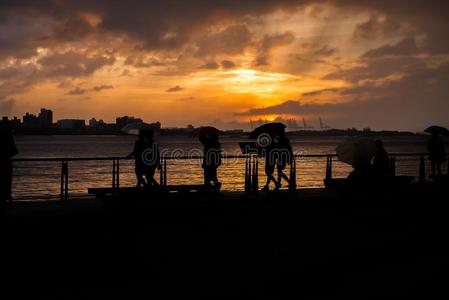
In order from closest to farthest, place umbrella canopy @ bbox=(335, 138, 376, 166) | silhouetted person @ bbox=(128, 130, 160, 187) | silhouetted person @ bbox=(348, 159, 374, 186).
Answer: silhouetted person @ bbox=(128, 130, 160, 187)
silhouetted person @ bbox=(348, 159, 374, 186)
umbrella canopy @ bbox=(335, 138, 376, 166)

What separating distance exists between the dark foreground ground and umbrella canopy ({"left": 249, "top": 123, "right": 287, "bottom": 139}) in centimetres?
237

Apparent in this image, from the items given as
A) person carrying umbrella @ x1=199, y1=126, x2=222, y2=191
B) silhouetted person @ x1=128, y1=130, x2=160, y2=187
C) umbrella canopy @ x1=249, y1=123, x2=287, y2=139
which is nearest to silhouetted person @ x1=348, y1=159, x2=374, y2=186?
umbrella canopy @ x1=249, y1=123, x2=287, y2=139

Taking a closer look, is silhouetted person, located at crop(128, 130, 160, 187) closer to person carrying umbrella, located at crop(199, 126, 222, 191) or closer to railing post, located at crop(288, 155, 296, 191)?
person carrying umbrella, located at crop(199, 126, 222, 191)

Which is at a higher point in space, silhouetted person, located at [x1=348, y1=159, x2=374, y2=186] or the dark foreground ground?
silhouetted person, located at [x1=348, y1=159, x2=374, y2=186]

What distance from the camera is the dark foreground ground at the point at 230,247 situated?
7820 millimetres

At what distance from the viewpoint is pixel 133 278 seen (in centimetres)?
821

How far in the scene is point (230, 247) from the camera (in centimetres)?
1058

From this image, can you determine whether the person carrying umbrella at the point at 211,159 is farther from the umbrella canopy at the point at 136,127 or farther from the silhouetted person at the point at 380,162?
the silhouetted person at the point at 380,162

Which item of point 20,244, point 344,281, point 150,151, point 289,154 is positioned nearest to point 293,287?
point 344,281

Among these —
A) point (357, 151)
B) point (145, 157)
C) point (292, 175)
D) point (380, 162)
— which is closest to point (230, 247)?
point (145, 157)

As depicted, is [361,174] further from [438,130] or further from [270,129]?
[438,130]

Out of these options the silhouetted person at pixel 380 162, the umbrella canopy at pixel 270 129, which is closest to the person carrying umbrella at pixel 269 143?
the umbrella canopy at pixel 270 129

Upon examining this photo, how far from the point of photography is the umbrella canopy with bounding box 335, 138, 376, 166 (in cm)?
1667

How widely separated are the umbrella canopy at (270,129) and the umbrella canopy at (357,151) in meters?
2.16
